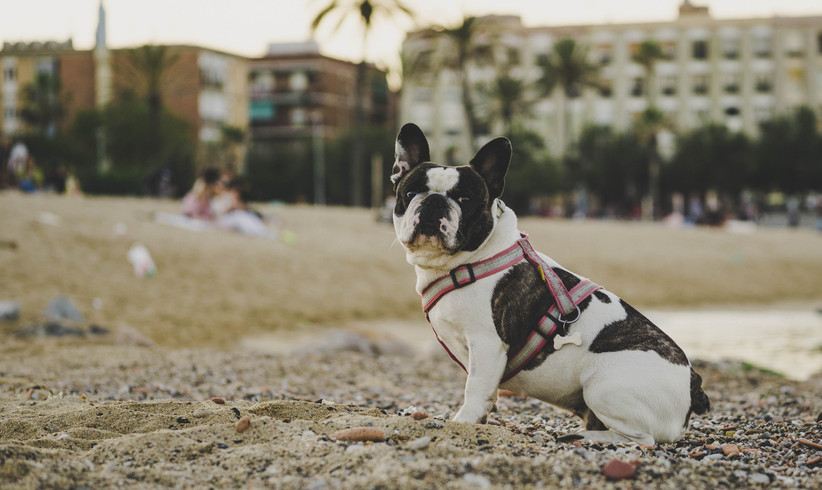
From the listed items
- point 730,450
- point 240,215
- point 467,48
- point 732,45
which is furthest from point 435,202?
point 732,45

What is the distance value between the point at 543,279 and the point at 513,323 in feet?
1.11

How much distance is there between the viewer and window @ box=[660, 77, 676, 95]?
334ft

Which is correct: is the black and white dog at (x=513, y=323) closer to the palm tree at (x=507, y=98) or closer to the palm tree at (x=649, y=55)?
the palm tree at (x=507, y=98)

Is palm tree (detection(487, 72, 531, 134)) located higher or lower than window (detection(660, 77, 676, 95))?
lower

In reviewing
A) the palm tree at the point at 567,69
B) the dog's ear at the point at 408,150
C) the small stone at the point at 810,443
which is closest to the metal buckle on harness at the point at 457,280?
the dog's ear at the point at 408,150

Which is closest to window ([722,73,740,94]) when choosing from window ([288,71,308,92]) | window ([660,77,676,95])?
window ([660,77,676,95])

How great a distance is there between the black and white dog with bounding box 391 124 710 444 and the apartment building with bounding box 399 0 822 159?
9417 cm

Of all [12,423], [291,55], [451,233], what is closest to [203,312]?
[12,423]

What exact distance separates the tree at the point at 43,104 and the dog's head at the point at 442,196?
94.4 meters

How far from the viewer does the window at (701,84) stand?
332 feet

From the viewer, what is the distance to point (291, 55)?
Answer: 359 feet

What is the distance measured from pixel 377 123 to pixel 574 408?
4352 inches

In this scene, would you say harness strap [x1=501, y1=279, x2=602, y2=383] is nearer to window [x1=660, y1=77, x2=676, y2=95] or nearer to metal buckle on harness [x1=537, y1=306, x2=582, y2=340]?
metal buckle on harness [x1=537, y1=306, x2=582, y2=340]

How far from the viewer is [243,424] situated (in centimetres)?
492
